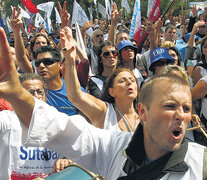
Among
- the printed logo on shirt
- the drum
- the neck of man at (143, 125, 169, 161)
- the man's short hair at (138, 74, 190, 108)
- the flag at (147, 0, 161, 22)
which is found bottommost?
the printed logo on shirt

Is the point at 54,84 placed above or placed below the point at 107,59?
below

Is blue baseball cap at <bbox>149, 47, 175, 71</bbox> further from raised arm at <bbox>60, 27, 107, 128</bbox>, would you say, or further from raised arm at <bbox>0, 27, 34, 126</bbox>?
raised arm at <bbox>0, 27, 34, 126</bbox>

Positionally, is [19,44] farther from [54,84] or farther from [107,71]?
[107,71]

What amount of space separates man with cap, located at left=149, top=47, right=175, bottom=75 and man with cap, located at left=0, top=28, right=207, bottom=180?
2.37 metres

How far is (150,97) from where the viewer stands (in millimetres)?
1636

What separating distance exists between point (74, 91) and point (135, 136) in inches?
38.2

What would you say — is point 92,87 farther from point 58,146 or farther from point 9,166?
point 58,146

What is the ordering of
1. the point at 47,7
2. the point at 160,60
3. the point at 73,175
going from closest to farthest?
the point at 73,175
the point at 160,60
the point at 47,7

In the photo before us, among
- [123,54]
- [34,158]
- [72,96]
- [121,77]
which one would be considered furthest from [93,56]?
[34,158]

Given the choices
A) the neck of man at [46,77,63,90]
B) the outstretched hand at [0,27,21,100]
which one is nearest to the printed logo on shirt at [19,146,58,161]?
the outstretched hand at [0,27,21,100]

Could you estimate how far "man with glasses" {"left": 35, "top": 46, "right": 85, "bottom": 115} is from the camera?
3.26 meters

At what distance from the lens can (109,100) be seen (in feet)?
10.0

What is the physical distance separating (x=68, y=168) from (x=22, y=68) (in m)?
2.35

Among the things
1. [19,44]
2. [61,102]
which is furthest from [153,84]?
[19,44]
